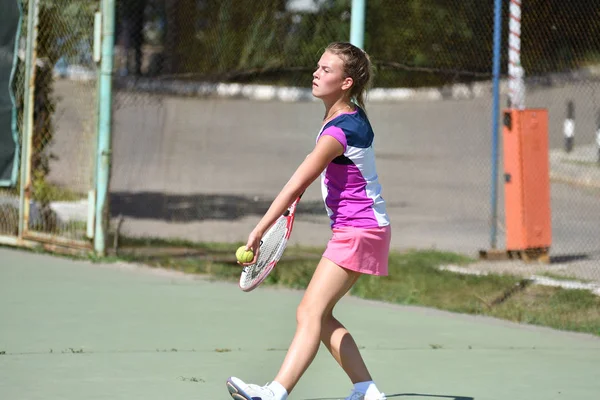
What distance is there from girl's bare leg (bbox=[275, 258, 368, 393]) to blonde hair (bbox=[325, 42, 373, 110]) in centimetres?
78

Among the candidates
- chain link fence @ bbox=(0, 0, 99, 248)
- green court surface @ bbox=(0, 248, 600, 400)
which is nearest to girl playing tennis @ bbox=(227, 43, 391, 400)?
green court surface @ bbox=(0, 248, 600, 400)

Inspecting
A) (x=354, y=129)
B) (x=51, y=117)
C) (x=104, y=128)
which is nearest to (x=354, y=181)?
(x=354, y=129)

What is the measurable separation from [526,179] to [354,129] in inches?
228

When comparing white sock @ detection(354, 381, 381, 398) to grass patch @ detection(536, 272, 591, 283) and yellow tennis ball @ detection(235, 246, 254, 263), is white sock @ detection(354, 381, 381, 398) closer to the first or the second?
yellow tennis ball @ detection(235, 246, 254, 263)

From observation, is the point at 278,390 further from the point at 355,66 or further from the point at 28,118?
the point at 28,118

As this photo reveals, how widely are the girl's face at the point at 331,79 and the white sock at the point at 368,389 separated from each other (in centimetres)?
130

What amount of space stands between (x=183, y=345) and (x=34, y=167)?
5.02 m

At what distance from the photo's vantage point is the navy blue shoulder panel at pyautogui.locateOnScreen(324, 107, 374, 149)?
194 inches

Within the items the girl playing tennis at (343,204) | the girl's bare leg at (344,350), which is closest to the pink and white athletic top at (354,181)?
the girl playing tennis at (343,204)

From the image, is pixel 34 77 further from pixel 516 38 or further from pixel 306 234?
pixel 516 38

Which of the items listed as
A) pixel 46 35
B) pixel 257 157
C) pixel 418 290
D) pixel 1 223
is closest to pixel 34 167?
pixel 1 223

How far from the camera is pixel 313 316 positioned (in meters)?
4.95

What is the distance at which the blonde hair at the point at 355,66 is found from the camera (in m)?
5.05

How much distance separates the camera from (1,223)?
1137 cm
